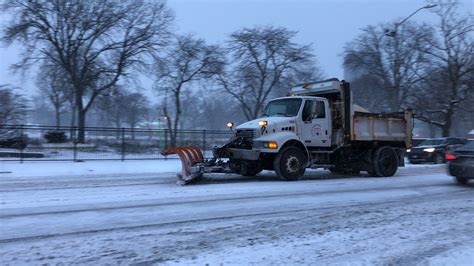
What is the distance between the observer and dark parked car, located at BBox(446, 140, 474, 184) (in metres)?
13.4

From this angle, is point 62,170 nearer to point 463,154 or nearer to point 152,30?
point 463,154

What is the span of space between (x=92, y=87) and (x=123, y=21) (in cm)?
574

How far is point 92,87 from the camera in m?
38.0

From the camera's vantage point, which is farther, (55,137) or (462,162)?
(55,137)

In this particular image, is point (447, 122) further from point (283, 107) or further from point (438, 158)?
point (283, 107)

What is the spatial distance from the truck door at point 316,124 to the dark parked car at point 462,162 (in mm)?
3692

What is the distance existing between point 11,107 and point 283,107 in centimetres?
3303

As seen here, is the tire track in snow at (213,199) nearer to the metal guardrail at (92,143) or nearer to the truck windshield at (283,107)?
the truck windshield at (283,107)

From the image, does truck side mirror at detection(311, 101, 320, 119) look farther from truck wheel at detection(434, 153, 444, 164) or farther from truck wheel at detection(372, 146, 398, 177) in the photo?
truck wheel at detection(434, 153, 444, 164)

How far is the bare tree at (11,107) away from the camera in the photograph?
38438 mm

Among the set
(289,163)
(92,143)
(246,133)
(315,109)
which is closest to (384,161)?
(315,109)

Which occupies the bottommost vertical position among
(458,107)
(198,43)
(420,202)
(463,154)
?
(420,202)

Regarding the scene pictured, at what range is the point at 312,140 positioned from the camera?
15.1 m

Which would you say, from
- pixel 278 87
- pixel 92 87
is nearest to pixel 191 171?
pixel 92 87
